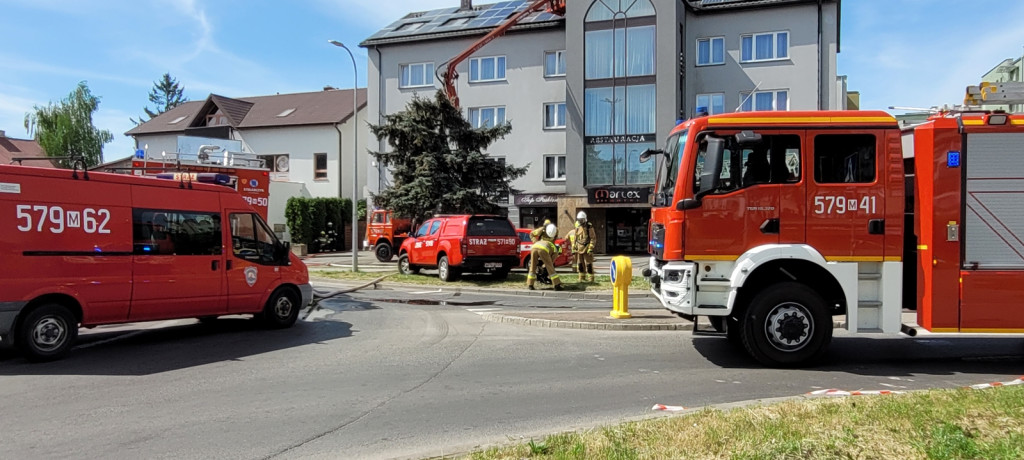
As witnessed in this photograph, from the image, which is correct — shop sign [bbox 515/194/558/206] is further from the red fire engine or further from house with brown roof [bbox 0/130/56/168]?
house with brown roof [bbox 0/130/56/168]

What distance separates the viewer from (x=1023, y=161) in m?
7.32

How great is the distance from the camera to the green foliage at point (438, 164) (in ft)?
83.3

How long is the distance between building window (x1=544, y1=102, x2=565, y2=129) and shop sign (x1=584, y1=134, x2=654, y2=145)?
7.34 feet

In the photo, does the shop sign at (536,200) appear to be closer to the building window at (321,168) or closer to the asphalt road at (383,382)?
the building window at (321,168)

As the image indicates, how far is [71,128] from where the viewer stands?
52875mm

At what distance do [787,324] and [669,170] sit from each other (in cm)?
221

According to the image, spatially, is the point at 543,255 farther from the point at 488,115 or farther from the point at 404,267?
the point at 488,115

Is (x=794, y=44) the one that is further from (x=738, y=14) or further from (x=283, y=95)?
(x=283, y=95)

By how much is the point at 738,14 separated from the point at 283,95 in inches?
1213

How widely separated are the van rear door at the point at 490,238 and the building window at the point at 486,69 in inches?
742

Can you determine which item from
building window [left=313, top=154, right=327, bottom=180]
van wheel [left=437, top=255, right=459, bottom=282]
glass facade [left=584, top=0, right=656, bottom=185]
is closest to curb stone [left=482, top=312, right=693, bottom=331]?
van wheel [left=437, top=255, right=459, bottom=282]

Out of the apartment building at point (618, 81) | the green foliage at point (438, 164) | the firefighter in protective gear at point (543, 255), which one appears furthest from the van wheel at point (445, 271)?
the apartment building at point (618, 81)

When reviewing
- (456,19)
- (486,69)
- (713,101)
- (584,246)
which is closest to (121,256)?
(584,246)

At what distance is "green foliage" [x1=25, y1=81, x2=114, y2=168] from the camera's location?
5247 cm
